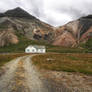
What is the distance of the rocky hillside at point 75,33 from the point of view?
16429 cm

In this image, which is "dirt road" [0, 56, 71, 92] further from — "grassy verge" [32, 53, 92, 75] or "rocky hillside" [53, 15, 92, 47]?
"rocky hillside" [53, 15, 92, 47]

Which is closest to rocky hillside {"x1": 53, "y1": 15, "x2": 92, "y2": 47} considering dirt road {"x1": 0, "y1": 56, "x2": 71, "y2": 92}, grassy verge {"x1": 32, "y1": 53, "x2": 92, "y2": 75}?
grassy verge {"x1": 32, "y1": 53, "x2": 92, "y2": 75}

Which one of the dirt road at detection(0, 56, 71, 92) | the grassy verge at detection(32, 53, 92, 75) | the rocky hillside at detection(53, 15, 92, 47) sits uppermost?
the rocky hillside at detection(53, 15, 92, 47)

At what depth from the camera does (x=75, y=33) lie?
18512cm

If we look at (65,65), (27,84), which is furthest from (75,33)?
(27,84)

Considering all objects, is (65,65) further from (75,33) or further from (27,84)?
(75,33)

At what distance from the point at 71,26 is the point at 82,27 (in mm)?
19419

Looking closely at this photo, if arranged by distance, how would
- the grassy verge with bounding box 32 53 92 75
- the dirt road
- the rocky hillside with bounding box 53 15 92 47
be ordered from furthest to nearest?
the rocky hillside with bounding box 53 15 92 47
the grassy verge with bounding box 32 53 92 75
the dirt road

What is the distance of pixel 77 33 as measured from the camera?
185m

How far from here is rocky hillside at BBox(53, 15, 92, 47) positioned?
16429 cm

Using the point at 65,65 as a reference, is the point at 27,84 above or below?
above

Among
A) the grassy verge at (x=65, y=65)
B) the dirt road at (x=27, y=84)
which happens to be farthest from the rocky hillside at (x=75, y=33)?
the dirt road at (x=27, y=84)

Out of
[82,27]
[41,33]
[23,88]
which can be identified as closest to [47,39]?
[41,33]

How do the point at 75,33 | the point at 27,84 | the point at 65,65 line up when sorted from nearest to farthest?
the point at 27,84, the point at 65,65, the point at 75,33
